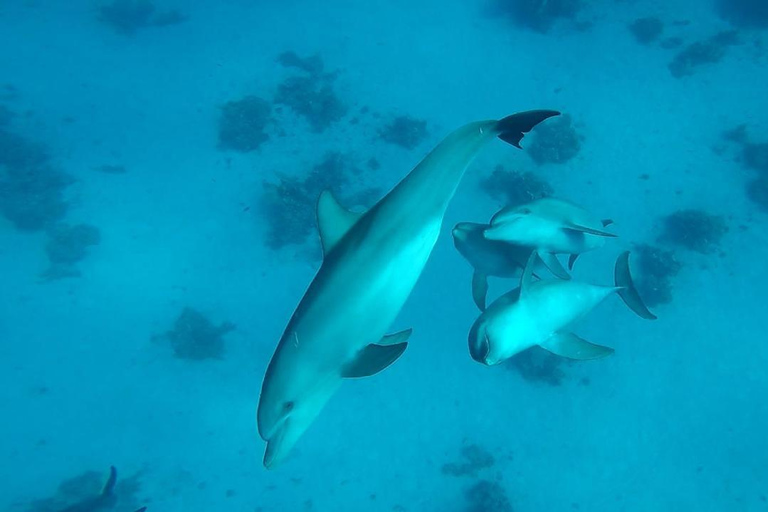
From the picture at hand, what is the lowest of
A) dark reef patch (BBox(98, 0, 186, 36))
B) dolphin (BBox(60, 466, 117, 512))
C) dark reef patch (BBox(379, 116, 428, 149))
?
dolphin (BBox(60, 466, 117, 512))

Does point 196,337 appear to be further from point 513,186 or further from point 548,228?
point 548,228

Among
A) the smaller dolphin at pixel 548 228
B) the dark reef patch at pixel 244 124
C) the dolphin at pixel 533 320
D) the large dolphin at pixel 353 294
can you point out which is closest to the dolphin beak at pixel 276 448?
the large dolphin at pixel 353 294

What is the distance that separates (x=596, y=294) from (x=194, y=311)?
37.2 ft

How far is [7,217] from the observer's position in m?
14.8

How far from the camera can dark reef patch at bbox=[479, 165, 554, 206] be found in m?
12.5

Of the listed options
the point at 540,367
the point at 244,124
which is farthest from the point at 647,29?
the point at 244,124

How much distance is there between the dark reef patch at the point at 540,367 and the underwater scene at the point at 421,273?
9 cm

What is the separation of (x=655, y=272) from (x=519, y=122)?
35.8ft

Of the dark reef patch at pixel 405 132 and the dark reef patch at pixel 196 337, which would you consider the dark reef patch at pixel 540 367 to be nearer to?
the dark reef patch at pixel 405 132

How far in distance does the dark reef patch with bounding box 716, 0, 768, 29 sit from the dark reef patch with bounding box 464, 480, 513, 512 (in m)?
19.3

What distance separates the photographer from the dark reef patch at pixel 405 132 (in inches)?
567

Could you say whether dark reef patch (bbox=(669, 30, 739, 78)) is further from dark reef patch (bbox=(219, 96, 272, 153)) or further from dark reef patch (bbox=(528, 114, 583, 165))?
dark reef patch (bbox=(219, 96, 272, 153))

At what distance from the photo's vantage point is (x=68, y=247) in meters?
14.0

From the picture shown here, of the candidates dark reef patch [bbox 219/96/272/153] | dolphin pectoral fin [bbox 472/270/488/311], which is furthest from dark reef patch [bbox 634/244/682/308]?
dark reef patch [bbox 219/96/272/153]
